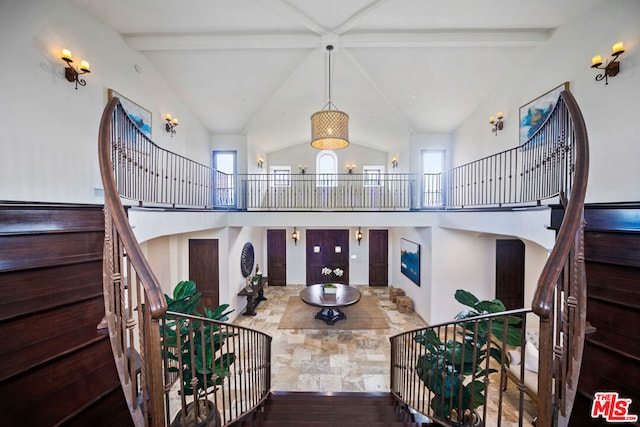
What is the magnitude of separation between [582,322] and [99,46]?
19.0 feet

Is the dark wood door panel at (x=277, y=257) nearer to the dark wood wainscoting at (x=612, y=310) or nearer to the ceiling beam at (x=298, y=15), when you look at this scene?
the ceiling beam at (x=298, y=15)

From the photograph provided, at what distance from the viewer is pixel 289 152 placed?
889 cm

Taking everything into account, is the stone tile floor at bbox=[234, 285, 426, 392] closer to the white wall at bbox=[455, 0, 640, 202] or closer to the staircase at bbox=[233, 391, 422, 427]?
the staircase at bbox=[233, 391, 422, 427]

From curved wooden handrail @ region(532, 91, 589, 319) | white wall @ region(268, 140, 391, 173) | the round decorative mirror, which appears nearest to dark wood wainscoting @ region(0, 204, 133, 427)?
curved wooden handrail @ region(532, 91, 589, 319)

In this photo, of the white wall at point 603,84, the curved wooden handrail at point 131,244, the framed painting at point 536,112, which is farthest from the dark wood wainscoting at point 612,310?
the framed painting at point 536,112

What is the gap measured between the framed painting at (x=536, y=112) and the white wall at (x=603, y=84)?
130 mm

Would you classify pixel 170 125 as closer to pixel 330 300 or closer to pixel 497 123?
pixel 330 300

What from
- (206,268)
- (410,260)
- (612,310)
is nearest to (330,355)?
(206,268)

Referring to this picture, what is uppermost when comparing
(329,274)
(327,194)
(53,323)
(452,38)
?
(452,38)

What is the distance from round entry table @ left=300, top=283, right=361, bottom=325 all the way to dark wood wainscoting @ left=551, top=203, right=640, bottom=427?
438 cm

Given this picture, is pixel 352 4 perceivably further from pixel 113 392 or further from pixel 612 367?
pixel 113 392

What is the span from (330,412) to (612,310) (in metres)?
2.51

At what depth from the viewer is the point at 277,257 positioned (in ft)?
29.4

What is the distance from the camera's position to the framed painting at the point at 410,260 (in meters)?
6.25
